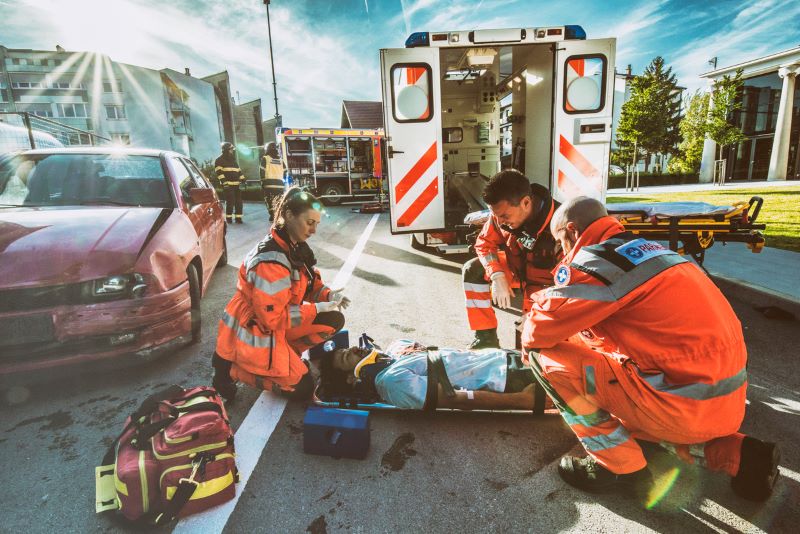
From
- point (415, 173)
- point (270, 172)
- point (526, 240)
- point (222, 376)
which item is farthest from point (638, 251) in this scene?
point (270, 172)

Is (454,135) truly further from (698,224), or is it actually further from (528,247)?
(528,247)

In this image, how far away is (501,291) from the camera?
3027 millimetres

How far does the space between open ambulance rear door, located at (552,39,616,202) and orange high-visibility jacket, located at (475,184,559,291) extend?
88.6 inches

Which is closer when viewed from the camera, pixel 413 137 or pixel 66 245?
pixel 66 245

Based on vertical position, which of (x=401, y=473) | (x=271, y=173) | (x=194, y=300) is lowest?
(x=401, y=473)

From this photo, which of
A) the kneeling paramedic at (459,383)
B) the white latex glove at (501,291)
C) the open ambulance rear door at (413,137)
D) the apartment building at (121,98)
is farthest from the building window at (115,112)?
the kneeling paramedic at (459,383)

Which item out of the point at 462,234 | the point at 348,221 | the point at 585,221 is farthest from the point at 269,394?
the point at 348,221

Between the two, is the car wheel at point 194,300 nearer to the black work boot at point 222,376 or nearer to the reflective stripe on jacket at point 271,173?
the black work boot at point 222,376

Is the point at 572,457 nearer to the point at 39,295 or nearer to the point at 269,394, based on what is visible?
the point at 269,394

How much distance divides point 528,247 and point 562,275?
1387 mm

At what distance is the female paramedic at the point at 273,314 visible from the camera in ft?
7.70

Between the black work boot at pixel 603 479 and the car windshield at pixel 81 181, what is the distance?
3.66 meters

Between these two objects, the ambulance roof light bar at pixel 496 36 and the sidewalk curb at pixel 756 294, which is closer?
the sidewalk curb at pixel 756 294

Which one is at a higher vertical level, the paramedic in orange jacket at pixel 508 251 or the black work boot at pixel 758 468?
the paramedic in orange jacket at pixel 508 251
